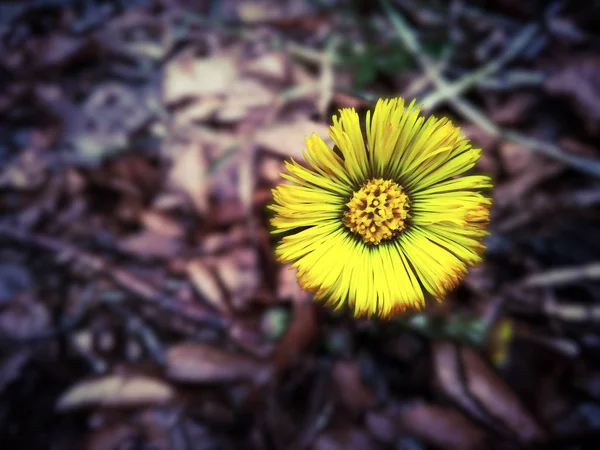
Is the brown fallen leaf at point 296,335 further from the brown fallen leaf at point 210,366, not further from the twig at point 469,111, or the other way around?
the twig at point 469,111

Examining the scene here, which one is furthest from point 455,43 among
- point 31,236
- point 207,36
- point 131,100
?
point 31,236

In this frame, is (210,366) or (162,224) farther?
(162,224)

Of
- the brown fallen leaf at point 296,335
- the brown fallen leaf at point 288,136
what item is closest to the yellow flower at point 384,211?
the brown fallen leaf at point 288,136

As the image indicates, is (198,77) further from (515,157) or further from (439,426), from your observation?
(439,426)

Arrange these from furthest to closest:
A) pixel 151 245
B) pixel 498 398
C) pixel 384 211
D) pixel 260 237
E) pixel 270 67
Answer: pixel 270 67
pixel 151 245
pixel 260 237
pixel 498 398
pixel 384 211

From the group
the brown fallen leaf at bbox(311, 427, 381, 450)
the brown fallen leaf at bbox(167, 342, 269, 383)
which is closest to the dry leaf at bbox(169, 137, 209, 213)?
the brown fallen leaf at bbox(167, 342, 269, 383)

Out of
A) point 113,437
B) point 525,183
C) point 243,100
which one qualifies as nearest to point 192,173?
point 243,100
